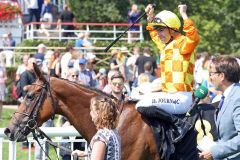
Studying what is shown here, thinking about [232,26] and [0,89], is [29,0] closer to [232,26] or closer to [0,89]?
[232,26]

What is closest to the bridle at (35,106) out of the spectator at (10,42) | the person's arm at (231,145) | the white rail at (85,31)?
the person's arm at (231,145)

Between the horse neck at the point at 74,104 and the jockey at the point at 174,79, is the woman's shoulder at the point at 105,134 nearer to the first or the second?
the jockey at the point at 174,79

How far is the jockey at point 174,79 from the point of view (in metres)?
8.82

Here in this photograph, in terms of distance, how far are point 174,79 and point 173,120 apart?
0.45 meters

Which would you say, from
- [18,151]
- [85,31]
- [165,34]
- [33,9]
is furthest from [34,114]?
[33,9]

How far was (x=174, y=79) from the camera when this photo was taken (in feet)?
29.3

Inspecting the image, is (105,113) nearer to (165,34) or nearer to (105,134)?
(105,134)

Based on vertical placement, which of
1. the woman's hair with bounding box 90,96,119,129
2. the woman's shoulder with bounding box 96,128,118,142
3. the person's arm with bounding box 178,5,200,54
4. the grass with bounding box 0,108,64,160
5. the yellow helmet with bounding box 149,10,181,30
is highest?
the yellow helmet with bounding box 149,10,181,30

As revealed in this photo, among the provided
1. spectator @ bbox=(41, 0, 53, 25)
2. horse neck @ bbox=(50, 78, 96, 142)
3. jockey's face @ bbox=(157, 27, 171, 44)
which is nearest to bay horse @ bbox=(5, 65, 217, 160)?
horse neck @ bbox=(50, 78, 96, 142)

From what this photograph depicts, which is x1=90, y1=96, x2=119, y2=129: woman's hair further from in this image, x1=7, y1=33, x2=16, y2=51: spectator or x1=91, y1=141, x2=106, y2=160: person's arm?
x1=7, y1=33, x2=16, y2=51: spectator

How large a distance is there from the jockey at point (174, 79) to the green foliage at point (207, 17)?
24.1 metres

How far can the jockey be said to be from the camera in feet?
28.9

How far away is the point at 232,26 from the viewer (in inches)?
1458

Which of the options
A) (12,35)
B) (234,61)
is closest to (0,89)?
(234,61)
